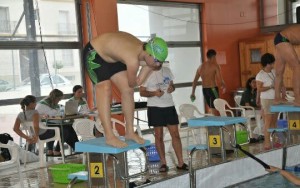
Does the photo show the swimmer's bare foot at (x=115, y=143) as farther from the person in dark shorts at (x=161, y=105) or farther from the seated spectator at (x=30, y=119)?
the seated spectator at (x=30, y=119)

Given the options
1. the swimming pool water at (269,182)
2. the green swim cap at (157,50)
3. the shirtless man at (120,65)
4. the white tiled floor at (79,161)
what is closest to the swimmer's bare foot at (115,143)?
the shirtless man at (120,65)

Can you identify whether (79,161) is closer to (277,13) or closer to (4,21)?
(4,21)

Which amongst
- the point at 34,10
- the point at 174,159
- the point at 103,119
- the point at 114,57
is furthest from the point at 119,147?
the point at 34,10

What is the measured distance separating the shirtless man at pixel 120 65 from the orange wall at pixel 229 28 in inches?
297

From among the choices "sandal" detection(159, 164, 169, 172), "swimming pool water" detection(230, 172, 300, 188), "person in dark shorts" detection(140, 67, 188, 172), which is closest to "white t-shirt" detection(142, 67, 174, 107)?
"person in dark shorts" detection(140, 67, 188, 172)

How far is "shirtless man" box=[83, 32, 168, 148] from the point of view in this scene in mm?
3619

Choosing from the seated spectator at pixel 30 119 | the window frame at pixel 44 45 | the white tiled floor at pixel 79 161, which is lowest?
the white tiled floor at pixel 79 161

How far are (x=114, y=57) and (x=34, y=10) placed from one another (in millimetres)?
5166

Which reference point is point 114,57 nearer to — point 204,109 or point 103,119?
point 103,119

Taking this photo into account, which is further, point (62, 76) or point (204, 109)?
point (204, 109)

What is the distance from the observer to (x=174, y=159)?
7.09m

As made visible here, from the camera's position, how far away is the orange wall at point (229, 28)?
1174cm

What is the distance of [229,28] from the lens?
12.3 m

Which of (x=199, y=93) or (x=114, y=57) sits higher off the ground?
(x=114, y=57)
